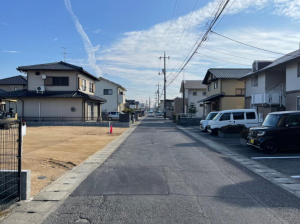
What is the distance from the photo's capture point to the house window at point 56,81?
29.8 metres

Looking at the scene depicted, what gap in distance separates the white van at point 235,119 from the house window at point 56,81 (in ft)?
61.1

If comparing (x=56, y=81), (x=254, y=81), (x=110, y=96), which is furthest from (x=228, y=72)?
(x=110, y=96)

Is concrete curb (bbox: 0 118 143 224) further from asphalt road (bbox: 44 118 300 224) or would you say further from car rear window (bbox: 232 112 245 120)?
car rear window (bbox: 232 112 245 120)

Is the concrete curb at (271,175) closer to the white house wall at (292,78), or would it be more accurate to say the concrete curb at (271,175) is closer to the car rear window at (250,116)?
the car rear window at (250,116)

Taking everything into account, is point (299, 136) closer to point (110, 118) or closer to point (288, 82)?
point (288, 82)

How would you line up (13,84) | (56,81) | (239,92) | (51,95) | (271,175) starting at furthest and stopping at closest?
(13,84) → (239,92) → (56,81) → (51,95) → (271,175)

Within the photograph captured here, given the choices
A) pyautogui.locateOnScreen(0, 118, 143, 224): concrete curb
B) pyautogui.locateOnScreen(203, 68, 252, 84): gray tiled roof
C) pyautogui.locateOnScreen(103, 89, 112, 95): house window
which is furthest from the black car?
pyautogui.locateOnScreen(103, 89, 112, 95): house window

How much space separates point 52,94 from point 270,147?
24.9 metres

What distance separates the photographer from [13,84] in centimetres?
4344

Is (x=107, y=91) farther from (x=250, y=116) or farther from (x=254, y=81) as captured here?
(x=250, y=116)

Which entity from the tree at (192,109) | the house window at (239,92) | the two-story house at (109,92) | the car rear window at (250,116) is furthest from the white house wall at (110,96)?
the car rear window at (250,116)

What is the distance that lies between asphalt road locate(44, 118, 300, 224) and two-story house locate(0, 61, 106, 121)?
22639 millimetres

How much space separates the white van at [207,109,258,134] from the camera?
18938 mm

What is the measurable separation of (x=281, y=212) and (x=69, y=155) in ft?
25.8
